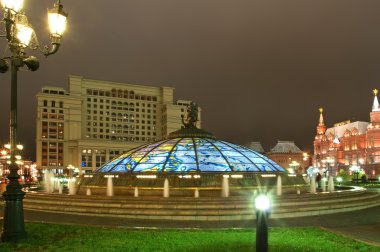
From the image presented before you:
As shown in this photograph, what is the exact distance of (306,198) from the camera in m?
13.6

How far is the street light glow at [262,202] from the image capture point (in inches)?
209

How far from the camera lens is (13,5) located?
7.45 meters

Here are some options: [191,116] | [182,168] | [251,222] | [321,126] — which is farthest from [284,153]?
[251,222]

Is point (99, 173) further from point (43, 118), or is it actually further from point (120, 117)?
point (120, 117)

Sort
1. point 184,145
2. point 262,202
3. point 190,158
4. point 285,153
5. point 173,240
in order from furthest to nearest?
1. point 285,153
2. point 184,145
3. point 190,158
4. point 173,240
5. point 262,202

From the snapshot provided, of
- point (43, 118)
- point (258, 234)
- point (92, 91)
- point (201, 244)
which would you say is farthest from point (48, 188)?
point (92, 91)

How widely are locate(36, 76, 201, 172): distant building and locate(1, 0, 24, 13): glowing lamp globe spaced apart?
68703 millimetres

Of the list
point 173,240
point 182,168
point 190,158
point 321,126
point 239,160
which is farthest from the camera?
point 321,126

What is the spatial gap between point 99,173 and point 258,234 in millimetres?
14011

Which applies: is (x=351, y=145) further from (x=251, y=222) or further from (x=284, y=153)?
(x=251, y=222)

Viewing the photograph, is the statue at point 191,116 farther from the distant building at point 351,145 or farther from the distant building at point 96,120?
the distant building at point 96,120

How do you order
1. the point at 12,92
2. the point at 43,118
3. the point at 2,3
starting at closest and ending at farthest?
the point at 2,3, the point at 12,92, the point at 43,118

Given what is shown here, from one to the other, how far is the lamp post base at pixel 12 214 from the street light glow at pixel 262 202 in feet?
17.3

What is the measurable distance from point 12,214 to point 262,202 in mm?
5477
